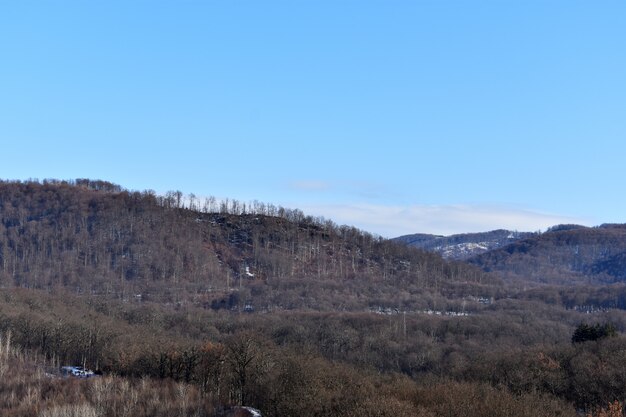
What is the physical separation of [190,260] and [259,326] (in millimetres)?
70602

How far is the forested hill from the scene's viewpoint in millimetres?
149000

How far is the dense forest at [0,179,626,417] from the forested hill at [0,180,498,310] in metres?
0.57

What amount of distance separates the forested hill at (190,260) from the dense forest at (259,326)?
1.86 ft

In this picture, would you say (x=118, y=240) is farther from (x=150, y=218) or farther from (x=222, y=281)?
(x=222, y=281)

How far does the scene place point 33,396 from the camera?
4684cm

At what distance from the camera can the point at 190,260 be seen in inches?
6703

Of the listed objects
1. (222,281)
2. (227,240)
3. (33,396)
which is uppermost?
(227,240)

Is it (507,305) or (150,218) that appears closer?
(507,305)

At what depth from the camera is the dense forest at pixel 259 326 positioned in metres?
45.0

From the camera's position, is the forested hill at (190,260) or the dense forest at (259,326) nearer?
the dense forest at (259,326)

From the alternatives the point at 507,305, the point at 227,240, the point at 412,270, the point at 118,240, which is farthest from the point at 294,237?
the point at 507,305

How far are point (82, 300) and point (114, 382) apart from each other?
7142cm

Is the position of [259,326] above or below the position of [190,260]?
below

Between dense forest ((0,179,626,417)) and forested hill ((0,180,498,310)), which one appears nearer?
dense forest ((0,179,626,417))
